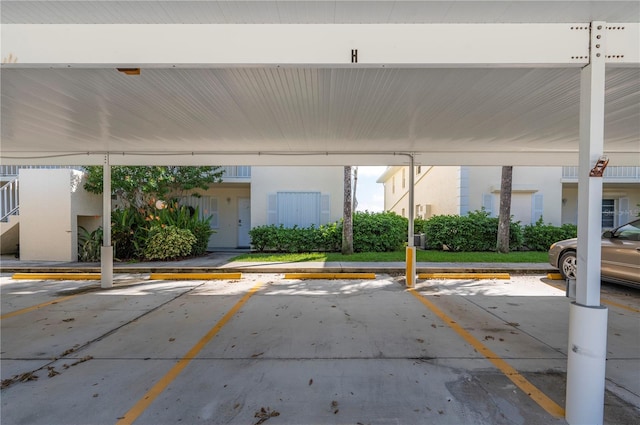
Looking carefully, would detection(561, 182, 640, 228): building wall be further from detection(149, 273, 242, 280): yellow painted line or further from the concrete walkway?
detection(149, 273, 242, 280): yellow painted line

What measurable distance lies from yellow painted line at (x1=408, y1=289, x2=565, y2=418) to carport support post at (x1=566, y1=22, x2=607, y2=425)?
0.19 metres

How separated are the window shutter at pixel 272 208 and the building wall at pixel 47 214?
6321mm

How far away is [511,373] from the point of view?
3.29 m

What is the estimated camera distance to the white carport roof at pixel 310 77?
2525 mm

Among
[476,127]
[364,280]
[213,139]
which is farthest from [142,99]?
[364,280]

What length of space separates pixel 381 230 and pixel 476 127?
656cm

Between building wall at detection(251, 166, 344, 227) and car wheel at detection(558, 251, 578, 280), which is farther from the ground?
building wall at detection(251, 166, 344, 227)

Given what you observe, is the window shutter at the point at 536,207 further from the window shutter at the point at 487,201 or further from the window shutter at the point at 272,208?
the window shutter at the point at 272,208

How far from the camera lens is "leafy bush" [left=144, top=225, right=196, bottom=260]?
10.1m

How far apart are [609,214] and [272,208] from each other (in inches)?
656

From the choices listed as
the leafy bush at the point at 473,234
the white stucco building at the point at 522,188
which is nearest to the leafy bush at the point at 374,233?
the leafy bush at the point at 473,234

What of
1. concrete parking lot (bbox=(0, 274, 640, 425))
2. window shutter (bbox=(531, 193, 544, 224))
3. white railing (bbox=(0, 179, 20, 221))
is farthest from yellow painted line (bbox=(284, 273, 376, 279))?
white railing (bbox=(0, 179, 20, 221))

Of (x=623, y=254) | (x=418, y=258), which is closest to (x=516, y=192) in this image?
(x=418, y=258)

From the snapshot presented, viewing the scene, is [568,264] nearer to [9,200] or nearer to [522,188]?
[522,188]
